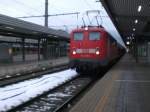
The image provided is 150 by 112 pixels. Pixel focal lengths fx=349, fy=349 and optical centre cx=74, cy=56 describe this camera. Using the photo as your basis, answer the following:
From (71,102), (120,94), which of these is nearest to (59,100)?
(71,102)

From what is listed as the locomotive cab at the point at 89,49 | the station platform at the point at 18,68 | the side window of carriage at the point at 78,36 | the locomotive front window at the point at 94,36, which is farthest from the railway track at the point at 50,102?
the station platform at the point at 18,68

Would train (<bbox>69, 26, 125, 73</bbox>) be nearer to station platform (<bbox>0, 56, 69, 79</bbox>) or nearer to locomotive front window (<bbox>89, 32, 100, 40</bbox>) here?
locomotive front window (<bbox>89, 32, 100, 40</bbox>)

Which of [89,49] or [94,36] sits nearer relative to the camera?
[89,49]

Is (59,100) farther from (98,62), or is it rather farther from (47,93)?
(98,62)

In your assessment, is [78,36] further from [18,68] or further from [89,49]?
[18,68]

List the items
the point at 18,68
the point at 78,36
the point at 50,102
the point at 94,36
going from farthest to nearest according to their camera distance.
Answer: the point at 18,68
the point at 78,36
the point at 94,36
the point at 50,102

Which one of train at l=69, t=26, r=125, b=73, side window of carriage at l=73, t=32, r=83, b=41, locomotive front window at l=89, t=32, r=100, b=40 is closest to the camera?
train at l=69, t=26, r=125, b=73

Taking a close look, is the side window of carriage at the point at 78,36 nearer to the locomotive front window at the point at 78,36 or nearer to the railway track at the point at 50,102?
the locomotive front window at the point at 78,36

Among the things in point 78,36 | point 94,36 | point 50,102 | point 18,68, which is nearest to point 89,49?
point 94,36

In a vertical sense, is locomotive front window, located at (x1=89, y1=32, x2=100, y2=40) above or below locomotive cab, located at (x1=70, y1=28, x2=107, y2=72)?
above

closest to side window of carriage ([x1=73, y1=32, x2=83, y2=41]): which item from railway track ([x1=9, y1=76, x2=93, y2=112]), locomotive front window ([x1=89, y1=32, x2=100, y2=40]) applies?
locomotive front window ([x1=89, y1=32, x2=100, y2=40])

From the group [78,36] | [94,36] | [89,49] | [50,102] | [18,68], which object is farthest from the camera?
[18,68]

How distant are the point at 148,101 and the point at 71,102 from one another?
10.7 feet

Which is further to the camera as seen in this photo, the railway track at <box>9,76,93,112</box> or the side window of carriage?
the side window of carriage
